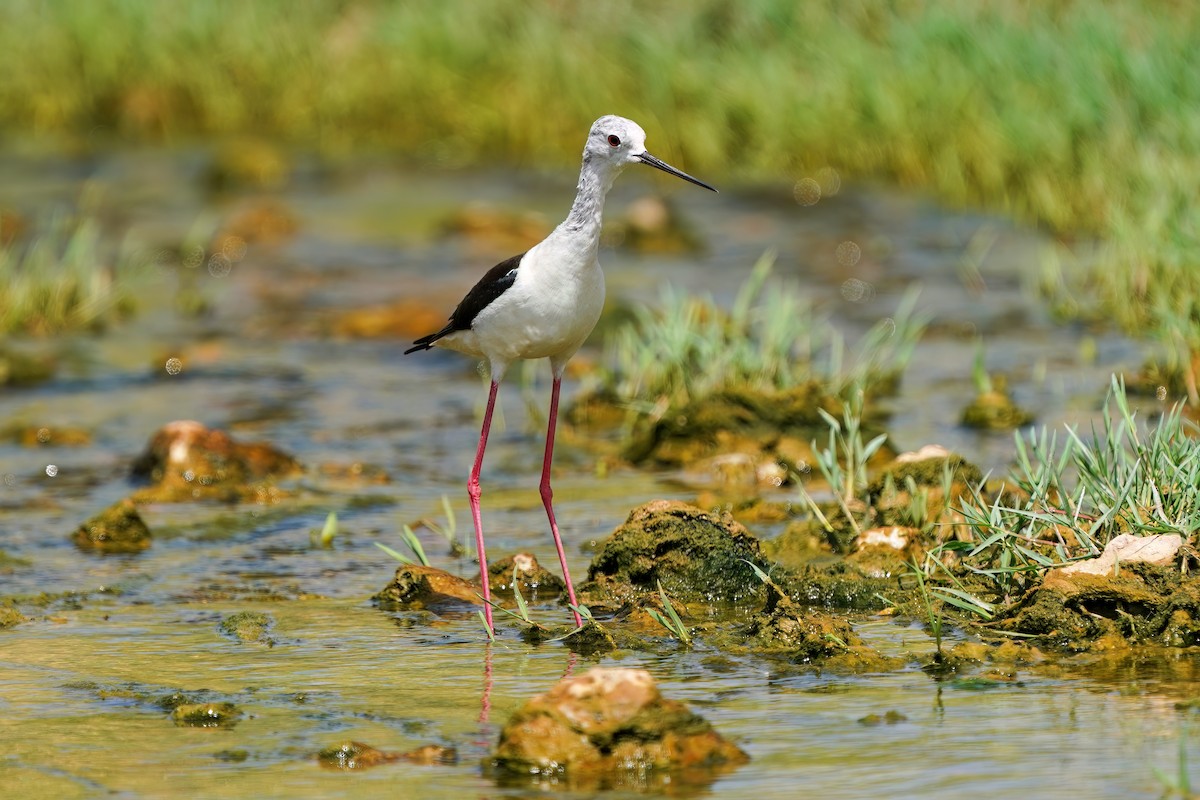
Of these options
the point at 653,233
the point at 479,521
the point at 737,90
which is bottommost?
the point at 479,521

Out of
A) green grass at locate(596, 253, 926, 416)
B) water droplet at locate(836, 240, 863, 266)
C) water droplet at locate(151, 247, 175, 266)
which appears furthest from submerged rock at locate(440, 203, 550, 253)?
green grass at locate(596, 253, 926, 416)

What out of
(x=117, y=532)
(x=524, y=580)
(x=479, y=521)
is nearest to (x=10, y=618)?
(x=117, y=532)

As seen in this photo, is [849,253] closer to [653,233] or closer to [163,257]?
[653,233]

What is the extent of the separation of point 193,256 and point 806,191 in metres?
4.39

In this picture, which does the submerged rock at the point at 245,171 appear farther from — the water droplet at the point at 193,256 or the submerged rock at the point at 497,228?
the submerged rock at the point at 497,228

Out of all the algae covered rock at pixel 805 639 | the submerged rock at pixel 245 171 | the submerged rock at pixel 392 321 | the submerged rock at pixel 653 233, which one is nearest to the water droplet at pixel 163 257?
the submerged rock at pixel 245 171

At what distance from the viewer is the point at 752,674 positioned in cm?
438

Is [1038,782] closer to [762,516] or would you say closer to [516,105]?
[762,516]

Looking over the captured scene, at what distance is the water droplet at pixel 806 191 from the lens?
12289mm

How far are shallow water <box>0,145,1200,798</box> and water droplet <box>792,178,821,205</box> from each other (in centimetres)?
11

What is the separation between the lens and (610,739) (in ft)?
12.1

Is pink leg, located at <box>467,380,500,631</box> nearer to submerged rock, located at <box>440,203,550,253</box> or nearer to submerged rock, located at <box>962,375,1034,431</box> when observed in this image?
submerged rock, located at <box>962,375,1034,431</box>

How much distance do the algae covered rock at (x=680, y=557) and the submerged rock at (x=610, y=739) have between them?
1431 millimetres

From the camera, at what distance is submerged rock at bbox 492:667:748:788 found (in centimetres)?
367
